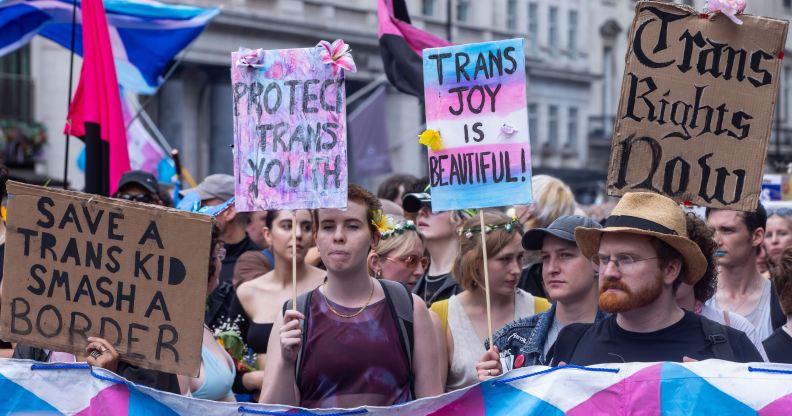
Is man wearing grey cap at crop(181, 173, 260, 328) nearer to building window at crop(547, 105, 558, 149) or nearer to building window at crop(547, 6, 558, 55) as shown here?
building window at crop(547, 105, 558, 149)

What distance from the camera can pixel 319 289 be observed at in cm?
488

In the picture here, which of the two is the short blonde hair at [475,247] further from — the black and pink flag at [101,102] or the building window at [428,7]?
the building window at [428,7]

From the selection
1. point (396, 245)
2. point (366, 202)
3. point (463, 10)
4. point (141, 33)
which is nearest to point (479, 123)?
point (366, 202)

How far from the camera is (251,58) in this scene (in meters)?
4.88

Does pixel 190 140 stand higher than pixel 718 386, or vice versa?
pixel 718 386

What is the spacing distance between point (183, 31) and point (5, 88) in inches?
712

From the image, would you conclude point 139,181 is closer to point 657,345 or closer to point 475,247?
point 475,247

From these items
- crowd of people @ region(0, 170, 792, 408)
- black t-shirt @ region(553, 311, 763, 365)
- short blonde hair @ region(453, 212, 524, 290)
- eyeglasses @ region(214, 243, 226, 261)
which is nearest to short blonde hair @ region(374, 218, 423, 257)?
crowd of people @ region(0, 170, 792, 408)

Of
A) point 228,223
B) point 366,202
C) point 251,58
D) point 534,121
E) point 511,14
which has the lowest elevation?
point 534,121

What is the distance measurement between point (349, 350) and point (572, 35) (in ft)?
146

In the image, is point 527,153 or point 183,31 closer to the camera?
point 527,153

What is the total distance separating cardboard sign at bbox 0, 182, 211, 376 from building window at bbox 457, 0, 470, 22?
37604 mm

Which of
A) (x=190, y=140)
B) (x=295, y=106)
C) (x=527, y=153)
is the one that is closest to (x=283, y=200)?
(x=295, y=106)

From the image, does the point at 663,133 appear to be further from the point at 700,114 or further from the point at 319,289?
the point at 319,289
